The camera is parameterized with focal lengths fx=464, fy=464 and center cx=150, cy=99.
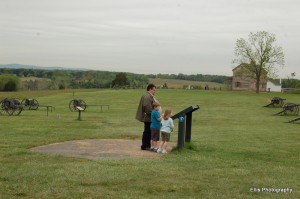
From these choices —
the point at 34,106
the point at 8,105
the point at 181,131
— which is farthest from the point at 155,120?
the point at 34,106

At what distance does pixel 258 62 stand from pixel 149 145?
196 feet

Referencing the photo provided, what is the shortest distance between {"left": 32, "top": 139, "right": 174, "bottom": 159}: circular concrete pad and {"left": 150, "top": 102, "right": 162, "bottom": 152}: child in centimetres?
34

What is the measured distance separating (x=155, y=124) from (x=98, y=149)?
4.90 ft

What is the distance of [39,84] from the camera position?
285ft

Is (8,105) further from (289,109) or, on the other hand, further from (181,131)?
(181,131)

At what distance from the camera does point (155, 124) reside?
11.1 meters

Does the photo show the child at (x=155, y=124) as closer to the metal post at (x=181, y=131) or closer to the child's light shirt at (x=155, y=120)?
the child's light shirt at (x=155, y=120)

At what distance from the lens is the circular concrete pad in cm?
1028

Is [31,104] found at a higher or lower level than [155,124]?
lower

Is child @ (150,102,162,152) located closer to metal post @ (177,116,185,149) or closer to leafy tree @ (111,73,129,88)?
metal post @ (177,116,185,149)

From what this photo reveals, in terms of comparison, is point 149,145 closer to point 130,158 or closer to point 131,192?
point 130,158

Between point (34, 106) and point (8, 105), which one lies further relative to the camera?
point (34, 106)

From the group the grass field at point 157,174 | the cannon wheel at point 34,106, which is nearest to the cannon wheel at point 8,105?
the cannon wheel at point 34,106

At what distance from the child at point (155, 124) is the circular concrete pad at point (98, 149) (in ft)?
1.11
